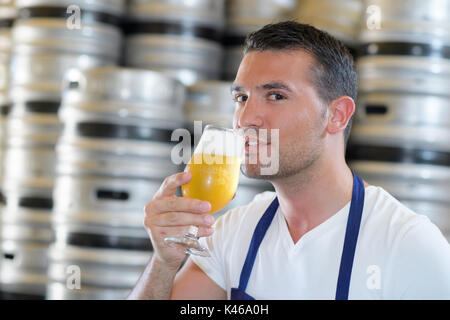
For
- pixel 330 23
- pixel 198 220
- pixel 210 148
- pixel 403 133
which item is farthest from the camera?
pixel 330 23

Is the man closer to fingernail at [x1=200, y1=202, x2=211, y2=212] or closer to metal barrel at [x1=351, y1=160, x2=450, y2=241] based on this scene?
fingernail at [x1=200, y1=202, x2=211, y2=212]

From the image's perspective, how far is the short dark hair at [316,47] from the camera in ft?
4.86

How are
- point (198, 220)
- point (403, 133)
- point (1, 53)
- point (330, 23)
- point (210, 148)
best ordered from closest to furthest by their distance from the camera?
point (198, 220) → point (210, 148) → point (403, 133) → point (330, 23) → point (1, 53)

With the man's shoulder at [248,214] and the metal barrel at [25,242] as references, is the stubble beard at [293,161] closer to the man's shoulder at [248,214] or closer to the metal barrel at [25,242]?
the man's shoulder at [248,214]

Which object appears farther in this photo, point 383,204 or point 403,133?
point 403,133

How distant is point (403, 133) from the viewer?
2168 millimetres

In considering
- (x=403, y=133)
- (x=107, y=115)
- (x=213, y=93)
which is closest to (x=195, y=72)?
(x=213, y=93)

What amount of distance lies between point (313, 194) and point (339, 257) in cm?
17

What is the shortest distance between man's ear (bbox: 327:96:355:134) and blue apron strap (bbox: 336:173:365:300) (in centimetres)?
16

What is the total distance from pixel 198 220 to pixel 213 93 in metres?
1.13

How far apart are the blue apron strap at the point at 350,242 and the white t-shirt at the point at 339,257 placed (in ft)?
0.04

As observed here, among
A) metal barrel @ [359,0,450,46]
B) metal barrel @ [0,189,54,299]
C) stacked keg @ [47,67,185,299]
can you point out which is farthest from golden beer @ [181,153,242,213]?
metal barrel @ [0,189,54,299]
